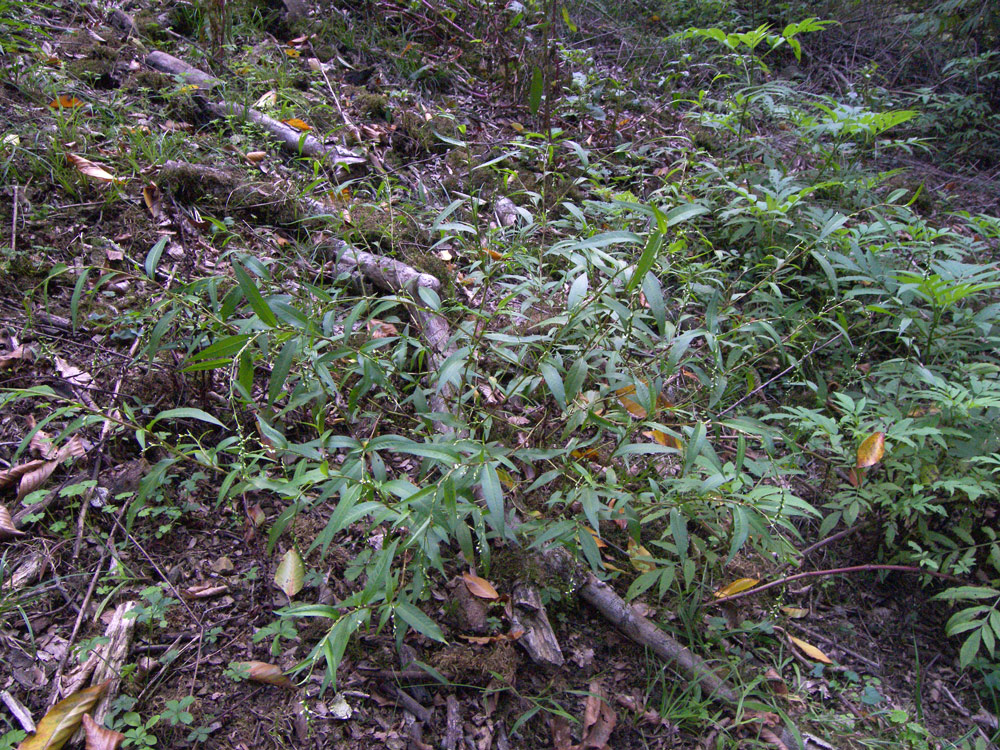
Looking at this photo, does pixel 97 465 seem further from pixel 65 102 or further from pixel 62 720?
pixel 65 102

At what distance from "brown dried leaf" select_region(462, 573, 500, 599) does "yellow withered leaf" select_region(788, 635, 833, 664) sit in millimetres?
1117

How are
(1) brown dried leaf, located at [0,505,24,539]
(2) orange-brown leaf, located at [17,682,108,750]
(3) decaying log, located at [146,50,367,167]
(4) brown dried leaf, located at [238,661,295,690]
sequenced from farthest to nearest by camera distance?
(3) decaying log, located at [146,50,367,167] → (1) brown dried leaf, located at [0,505,24,539] → (4) brown dried leaf, located at [238,661,295,690] → (2) orange-brown leaf, located at [17,682,108,750]

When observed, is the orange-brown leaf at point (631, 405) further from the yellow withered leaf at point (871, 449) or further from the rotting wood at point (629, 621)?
the yellow withered leaf at point (871, 449)

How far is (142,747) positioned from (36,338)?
1.58 meters

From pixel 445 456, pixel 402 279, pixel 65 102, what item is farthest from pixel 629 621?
pixel 65 102

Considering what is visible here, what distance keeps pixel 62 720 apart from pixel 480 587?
3.74 feet

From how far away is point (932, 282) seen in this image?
2314mm

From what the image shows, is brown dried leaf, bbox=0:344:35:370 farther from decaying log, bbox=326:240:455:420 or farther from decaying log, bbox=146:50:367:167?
decaying log, bbox=146:50:367:167

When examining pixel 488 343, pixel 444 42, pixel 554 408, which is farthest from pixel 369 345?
pixel 444 42

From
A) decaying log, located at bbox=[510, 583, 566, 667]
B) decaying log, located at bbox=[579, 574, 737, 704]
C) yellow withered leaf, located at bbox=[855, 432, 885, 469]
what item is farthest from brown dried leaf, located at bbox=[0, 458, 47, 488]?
yellow withered leaf, located at bbox=[855, 432, 885, 469]

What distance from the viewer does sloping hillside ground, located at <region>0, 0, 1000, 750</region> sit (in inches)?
A: 62.3

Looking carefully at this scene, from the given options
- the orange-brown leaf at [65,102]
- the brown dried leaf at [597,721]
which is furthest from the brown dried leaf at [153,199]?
the brown dried leaf at [597,721]

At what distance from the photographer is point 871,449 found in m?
2.08

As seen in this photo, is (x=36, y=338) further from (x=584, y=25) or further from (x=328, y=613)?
(x=584, y=25)
